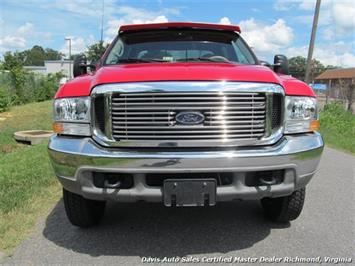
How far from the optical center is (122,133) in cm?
344

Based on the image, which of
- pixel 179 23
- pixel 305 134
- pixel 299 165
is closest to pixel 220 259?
pixel 299 165

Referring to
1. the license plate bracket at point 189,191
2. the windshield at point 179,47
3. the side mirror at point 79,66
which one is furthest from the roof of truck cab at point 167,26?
the license plate bracket at point 189,191

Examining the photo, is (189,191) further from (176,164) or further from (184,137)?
(184,137)

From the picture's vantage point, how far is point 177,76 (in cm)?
340

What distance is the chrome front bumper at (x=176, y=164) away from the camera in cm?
331

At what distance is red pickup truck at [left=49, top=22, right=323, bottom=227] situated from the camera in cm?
334

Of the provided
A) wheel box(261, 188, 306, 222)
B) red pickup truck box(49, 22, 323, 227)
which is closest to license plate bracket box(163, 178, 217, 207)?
red pickup truck box(49, 22, 323, 227)

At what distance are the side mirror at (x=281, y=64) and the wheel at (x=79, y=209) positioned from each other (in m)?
2.55

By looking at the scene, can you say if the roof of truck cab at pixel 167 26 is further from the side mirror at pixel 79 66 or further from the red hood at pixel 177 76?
the red hood at pixel 177 76

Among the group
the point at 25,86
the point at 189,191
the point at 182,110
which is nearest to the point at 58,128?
the point at 182,110

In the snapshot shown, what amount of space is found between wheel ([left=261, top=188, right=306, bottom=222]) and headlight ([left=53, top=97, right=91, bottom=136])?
1.96 m

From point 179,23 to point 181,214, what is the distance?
6.83 feet

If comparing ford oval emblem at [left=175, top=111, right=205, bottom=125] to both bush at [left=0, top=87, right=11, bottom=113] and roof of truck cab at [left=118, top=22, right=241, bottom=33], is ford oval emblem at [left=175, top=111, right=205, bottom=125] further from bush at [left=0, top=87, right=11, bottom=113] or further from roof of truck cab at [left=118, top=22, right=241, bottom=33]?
bush at [left=0, top=87, right=11, bottom=113]

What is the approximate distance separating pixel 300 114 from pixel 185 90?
100 cm
